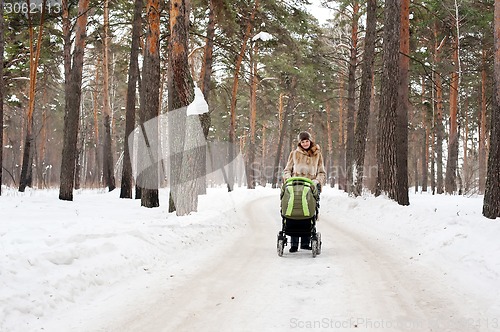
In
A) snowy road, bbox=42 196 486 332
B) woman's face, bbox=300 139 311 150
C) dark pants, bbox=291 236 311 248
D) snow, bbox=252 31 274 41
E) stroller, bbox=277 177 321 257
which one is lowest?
snowy road, bbox=42 196 486 332

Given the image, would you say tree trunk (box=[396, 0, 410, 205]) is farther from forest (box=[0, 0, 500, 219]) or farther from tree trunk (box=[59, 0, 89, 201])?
tree trunk (box=[59, 0, 89, 201])

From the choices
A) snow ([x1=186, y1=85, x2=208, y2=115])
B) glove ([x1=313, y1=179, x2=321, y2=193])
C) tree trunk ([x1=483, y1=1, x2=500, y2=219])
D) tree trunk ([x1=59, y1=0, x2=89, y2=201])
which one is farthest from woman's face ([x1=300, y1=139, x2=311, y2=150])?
tree trunk ([x1=59, y1=0, x2=89, y2=201])

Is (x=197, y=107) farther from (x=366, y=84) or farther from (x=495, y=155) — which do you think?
(x=366, y=84)

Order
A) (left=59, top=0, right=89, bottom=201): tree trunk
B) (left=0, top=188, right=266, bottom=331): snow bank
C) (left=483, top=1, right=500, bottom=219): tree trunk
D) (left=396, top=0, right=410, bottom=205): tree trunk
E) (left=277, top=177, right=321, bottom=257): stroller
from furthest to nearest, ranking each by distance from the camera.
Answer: (left=59, top=0, right=89, bottom=201): tree trunk < (left=396, top=0, right=410, bottom=205): tree trunk < (left=483, top=1, right=500, bottom=219): tree trunk < (left=277, top=177, right=321, bottom=257): stroller < (left=0, top=188, right=266, bottom=331): snow bank

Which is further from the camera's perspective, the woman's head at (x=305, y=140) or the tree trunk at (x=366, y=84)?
the tree trunk at (x=366, y=84)

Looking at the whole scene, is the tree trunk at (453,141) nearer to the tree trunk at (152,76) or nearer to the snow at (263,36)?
the snow at (263,36)

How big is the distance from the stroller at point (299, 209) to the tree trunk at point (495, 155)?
5.02 meters

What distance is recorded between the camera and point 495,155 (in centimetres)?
891

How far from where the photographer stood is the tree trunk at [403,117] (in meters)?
13.1

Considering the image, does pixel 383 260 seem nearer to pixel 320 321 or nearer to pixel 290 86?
pixel 320 321

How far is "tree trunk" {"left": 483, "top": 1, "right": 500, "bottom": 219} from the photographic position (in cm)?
895

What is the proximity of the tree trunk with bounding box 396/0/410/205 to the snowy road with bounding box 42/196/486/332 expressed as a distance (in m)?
7.02

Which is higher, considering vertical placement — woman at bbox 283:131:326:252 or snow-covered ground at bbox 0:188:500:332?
woman at bbox 283:131:326:252

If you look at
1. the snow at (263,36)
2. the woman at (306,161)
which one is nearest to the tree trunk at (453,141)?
the snow at (263,36)
